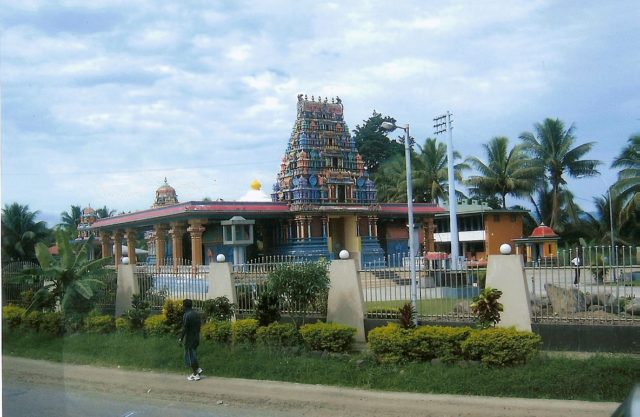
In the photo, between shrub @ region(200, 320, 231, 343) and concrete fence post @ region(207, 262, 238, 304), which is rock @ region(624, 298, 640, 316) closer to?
shrub @ region(200, 320, 231, 343)

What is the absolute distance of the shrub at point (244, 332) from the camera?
37.9 ft

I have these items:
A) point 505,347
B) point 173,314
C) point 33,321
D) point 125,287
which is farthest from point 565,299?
point 33,321

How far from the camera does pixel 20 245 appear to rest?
1761 cm

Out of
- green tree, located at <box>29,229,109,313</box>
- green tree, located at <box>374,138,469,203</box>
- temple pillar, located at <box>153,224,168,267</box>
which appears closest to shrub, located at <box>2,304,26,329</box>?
green tree, located at <box>29,229,109,313</box>

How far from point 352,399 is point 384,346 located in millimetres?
1332

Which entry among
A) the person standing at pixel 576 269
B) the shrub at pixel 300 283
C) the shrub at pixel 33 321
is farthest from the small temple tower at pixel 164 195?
the person standing at pixel 576 269

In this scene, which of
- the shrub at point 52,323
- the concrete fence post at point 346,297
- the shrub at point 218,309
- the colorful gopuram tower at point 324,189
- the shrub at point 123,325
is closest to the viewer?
the concrete fence post at point 346,297

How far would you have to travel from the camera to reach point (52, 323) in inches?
561

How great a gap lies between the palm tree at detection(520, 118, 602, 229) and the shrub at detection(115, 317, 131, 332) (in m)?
28.3

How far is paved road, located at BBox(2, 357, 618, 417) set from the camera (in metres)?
7.86

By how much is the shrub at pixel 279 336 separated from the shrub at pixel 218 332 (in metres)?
0.81

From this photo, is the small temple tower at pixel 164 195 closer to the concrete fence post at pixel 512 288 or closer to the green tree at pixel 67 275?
the green tree at pixel 67 275

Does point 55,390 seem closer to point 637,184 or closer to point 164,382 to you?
point 164,382

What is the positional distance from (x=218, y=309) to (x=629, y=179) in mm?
21815
